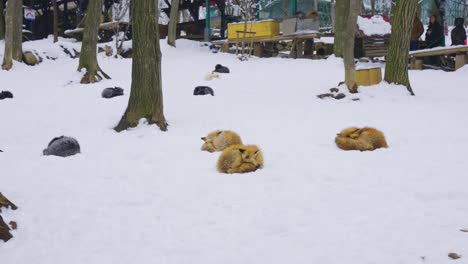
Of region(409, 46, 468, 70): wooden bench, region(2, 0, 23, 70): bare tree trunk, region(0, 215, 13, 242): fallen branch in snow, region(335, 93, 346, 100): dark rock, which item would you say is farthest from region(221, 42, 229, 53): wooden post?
region(0, 215, 13, 242): fallen branch in snow

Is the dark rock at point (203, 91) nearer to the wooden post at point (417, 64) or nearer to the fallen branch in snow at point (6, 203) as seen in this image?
the fallen branch in snow at point (6, 203)

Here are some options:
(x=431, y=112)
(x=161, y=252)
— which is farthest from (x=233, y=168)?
(x=431, y=112)

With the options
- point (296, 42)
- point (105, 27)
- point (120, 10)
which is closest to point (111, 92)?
point (296, 42)

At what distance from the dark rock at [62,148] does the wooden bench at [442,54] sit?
1221 centimetres

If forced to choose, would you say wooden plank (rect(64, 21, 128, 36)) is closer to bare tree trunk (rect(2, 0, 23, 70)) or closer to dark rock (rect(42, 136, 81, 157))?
bare tree trunk (rect(2, 0, 23, 70))

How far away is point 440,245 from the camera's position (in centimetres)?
248

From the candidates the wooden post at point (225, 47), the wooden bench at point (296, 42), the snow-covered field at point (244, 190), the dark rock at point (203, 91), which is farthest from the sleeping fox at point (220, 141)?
the wooden post at point (225, 47)

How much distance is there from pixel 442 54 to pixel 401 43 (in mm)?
5927

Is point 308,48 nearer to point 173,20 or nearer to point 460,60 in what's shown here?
point 173,20

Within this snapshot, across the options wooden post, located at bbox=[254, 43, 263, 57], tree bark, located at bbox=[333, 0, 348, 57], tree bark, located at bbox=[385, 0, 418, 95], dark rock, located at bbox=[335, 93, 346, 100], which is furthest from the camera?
wooden post, located at bbox=[254, 43, 263, 57]

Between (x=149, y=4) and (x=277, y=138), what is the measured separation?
8.85ft

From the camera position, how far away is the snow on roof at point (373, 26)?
16.8 meters

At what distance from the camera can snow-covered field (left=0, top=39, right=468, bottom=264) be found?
2.57 metres

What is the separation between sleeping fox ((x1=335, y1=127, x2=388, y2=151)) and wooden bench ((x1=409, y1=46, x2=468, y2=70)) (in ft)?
33.4
